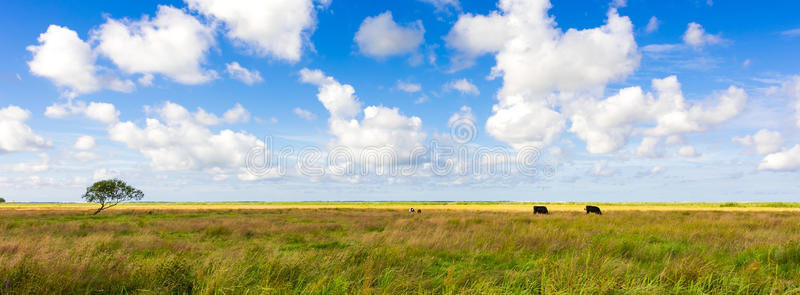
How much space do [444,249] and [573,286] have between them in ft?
15.5

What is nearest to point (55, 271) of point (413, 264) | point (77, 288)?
point (77, 288)

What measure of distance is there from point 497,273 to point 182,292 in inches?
200

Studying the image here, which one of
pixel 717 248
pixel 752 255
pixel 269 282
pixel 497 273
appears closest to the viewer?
pixel 269 282

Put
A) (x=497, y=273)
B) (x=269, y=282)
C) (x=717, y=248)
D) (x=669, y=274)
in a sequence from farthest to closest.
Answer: (x=717, y=248) → (x=497, y=273) → (x=669, y=274) → (x=269, y=282)

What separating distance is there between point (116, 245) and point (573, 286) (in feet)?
40.7

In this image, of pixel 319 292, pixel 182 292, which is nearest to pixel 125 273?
pixel 182 292

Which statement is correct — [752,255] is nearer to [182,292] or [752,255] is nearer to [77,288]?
[182,292]

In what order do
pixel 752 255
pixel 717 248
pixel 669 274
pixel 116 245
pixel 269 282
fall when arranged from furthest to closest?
pixel 116 245 → pixel 717 248 → pixel 752 255 → pixel 669 274 → pixel 269 282

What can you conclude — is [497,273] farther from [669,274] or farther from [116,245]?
[116,245]

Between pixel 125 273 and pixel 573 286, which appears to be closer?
pixel 573 286

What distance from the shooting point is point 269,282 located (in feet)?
18.9

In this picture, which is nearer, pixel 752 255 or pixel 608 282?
pixel 608 282

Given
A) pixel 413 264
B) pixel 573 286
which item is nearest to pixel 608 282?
pixel 573 286

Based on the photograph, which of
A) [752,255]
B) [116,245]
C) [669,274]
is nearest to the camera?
[669,274]
